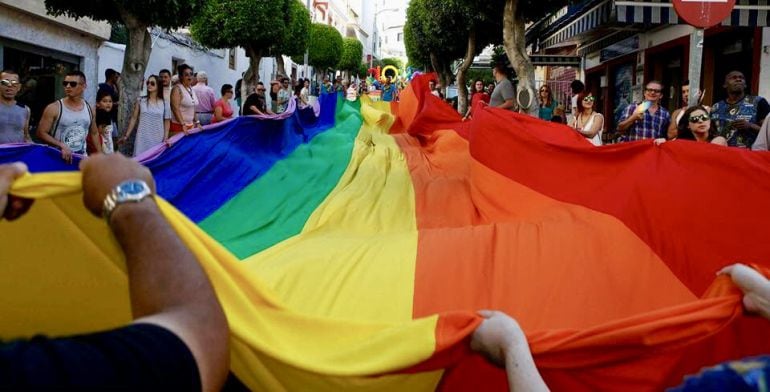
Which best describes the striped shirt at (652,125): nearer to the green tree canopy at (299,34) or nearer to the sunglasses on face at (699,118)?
the sunglasses on face at (699,118)

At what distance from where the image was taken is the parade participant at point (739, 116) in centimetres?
652

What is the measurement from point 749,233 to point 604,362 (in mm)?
1750

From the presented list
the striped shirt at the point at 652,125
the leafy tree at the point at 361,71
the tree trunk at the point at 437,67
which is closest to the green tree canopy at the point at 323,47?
the tree trunk at the point at 437,67

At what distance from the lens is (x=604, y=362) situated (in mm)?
2141

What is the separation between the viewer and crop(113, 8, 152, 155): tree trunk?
37.9 feet

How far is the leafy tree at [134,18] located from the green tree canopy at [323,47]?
29.9m

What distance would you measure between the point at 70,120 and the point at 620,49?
16160 millimetres

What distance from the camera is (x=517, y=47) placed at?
12914mm

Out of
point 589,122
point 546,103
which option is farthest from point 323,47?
point 589,122

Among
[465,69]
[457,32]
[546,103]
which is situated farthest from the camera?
[457,32]

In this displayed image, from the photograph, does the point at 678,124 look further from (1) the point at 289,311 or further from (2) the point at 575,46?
(2) the point at 575,46

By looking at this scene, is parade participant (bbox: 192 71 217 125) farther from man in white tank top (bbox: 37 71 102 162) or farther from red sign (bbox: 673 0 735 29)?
red sign (bbox: 673 0 735 29)

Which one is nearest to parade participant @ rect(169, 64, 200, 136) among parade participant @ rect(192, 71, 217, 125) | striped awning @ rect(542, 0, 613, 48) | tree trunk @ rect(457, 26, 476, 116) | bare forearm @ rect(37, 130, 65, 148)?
parade participant @ rect(192, 71, 217, 125)

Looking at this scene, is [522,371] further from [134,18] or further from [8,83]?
[134,18]
